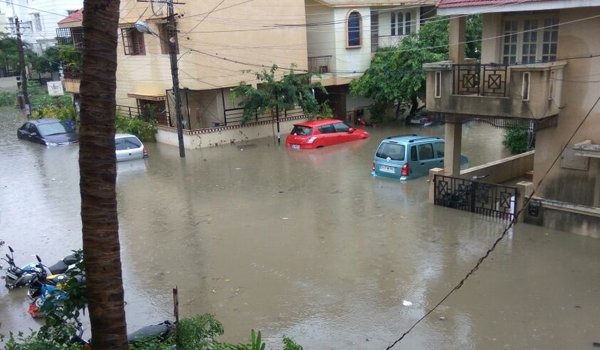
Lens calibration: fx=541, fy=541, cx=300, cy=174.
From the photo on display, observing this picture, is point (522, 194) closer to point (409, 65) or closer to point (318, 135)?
point (318, 135)

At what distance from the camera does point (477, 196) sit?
12.9 meters

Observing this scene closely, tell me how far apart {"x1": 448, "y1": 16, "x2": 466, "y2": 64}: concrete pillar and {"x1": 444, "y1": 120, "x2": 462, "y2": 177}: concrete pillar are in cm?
156

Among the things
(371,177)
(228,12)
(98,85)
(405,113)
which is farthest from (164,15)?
(98,85)

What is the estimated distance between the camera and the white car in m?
20.5

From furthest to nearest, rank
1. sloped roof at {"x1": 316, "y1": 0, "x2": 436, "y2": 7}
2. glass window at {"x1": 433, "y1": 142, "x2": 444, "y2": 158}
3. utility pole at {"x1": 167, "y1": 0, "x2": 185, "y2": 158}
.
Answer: sloped roof at {"x1": 316, "y1": 0, "x2": 436, "y2": 7}, utility pole at {"x1": 167, "y1": 0, "x2": 185, "y2": 158}, glass window at {"x1": 433, "y1": 142, "x2": 444, "y2": 158}

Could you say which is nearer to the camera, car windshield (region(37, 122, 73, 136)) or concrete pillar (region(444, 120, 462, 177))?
concrete pillar (region(444, 120, 462, 177))

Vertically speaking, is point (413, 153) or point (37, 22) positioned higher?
point (37, 22)

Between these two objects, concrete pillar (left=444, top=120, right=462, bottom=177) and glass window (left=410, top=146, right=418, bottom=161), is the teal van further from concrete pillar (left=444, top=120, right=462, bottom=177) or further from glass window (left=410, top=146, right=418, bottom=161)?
concrete pillar (left=444, top=120, right=462, bottom=177)

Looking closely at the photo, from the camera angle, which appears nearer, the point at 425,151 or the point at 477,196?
the point at 477,196

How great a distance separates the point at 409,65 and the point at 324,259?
51.0 ft

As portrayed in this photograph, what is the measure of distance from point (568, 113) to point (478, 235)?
332 cm

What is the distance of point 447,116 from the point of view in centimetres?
1309

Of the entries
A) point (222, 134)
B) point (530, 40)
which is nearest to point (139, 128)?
point (222, 134)

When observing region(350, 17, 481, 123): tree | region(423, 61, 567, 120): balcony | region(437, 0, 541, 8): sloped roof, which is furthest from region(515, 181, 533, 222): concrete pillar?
region(350, 17, 481, 123): tree
